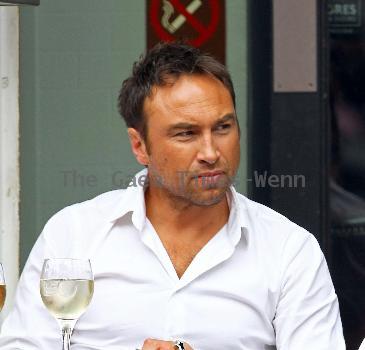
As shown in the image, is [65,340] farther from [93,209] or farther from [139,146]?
[139,146]

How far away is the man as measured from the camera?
3.18m

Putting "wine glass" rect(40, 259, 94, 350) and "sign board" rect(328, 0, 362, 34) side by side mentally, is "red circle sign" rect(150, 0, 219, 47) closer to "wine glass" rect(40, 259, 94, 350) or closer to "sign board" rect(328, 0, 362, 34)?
"sign board" rect(328, 0, 362, 34)

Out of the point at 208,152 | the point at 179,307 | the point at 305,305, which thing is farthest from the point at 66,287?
the point at 305,305

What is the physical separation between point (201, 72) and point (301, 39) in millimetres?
1997

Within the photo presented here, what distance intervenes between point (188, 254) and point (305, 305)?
1.19 feet

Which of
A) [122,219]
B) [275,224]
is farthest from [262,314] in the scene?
[122,219]

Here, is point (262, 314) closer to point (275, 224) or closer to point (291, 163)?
point (275, 224)

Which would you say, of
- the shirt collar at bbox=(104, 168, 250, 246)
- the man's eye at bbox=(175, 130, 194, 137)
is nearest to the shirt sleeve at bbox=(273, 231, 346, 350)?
the shirt collar at bbox=(104, 168, 250, 246)

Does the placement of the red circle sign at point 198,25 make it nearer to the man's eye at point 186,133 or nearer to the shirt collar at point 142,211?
the shirt collar at point 142,211

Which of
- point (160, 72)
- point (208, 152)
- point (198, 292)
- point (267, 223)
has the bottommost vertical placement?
point (198, 292)

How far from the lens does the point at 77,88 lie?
207 inches

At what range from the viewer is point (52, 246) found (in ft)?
11.0

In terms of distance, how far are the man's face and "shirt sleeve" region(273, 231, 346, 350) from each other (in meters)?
0.27

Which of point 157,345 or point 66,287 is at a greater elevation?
point 66,287
